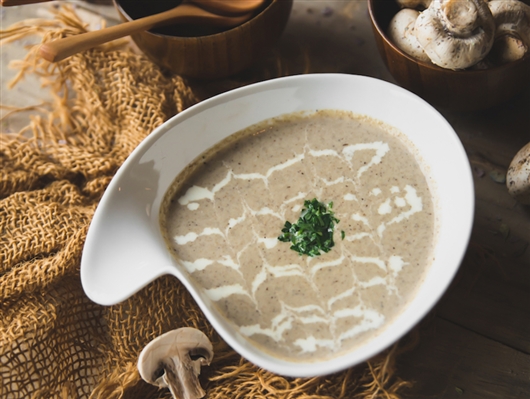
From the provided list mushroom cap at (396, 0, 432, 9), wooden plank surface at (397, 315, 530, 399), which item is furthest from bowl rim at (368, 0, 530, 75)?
wooden plank surface at (397, 315, 530, 399)

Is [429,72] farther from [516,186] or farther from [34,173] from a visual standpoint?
[34,173]

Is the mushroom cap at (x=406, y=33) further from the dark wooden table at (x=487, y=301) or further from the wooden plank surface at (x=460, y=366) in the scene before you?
the wooden plank surface at (x=460, y=366)

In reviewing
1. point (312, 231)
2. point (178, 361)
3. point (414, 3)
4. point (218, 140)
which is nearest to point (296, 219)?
point (312, 231)

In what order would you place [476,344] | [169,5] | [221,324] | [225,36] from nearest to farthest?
[221,324], [476,344], [225,36], [169,5]

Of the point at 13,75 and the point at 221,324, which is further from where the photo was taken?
the point at 13,75

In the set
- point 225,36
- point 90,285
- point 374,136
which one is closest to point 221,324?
point 90,285

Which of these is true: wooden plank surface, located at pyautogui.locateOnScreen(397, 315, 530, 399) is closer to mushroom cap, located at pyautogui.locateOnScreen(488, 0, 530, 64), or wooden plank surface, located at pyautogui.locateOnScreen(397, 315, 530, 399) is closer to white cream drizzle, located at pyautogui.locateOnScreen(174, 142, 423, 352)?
white cream drizzle, located at pyautogui.locateOnScreen(174, 142, 423, 352)

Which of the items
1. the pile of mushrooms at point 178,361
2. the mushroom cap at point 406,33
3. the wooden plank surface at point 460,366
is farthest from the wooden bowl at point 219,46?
the wooden plank surface at point 460,366
